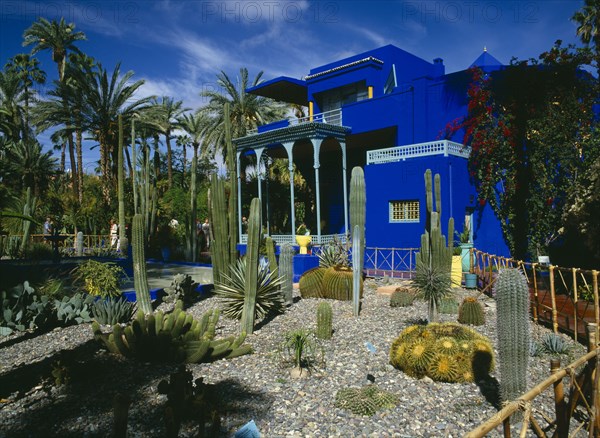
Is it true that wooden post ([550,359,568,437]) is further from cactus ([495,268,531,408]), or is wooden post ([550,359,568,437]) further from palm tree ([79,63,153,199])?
palm tree ([79,63,153,199])

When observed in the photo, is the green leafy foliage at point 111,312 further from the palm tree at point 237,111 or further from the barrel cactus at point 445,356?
the palm tree at point 237,111

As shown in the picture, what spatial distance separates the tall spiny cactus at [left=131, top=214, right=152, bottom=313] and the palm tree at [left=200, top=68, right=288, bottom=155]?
18.9 metres

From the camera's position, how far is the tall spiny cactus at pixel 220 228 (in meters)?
9.17

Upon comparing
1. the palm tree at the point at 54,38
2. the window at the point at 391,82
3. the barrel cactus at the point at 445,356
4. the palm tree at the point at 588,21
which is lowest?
the barrel cactus at the point at 445,356

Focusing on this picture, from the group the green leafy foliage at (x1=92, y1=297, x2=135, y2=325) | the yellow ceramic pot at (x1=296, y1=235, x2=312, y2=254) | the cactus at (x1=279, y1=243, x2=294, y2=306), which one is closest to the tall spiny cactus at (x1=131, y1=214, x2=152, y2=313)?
the green leafy foliage at (x1=92, y1=297, x2=135, y2=325)

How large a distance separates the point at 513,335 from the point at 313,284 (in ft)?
21.6

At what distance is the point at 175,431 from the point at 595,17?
2081 centimetres

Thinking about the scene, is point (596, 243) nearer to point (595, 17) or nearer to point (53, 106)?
point (595, 17)

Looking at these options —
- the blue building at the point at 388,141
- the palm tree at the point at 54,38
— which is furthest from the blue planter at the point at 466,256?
the palm tree at the point at 54,38

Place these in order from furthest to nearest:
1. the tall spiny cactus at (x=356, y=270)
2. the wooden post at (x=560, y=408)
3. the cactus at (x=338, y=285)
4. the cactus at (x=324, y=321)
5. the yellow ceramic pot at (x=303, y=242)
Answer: the yellow ceramic pot at (x=303, y=242)
the cactus at (x=338, y=285)
the tall spiny cactus at (x=356, y=270)
the cactus at (x=324, y=321)
the wooden post at (x=560, y=408)

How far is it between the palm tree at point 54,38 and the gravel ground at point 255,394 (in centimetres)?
3001

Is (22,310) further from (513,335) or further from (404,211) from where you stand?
(404,211)

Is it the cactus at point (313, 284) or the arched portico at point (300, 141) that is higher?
the arched portico at point (300, 141)

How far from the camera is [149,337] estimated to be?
19.8 ft
